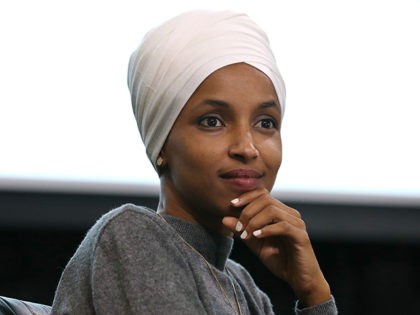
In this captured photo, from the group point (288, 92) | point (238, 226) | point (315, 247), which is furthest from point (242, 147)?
point (315, 247)

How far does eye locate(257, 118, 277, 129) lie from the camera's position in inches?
73.8

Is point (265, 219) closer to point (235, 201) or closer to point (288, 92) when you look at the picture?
point (235, 201)

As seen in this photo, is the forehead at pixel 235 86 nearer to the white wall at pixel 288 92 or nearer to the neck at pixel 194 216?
the neck at pixel 194 216

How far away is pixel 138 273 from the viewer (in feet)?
5.56

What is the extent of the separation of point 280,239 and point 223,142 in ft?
0.92

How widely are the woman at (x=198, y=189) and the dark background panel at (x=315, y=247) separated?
142 centimetres

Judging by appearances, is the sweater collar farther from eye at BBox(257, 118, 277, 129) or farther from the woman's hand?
eye at BBox(257, 118, 277, 129)

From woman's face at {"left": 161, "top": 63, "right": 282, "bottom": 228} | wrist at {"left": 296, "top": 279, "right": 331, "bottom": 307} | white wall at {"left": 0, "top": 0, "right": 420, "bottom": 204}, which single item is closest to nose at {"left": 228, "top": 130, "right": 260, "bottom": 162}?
woman's face at {"left": 161, "top": 63, "right": 282, "bottom": 228}

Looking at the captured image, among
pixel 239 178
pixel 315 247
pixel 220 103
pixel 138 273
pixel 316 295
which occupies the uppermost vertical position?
pixel 220 103

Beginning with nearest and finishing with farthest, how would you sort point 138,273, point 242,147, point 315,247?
point 138,273, point 242,147, point 315,247

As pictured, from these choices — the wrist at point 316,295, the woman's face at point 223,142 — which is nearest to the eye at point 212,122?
the woman's face at point 223,142

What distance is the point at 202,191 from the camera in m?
1.84

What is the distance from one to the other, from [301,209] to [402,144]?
15.5 inches

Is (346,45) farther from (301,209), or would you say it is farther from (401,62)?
(301,209)
